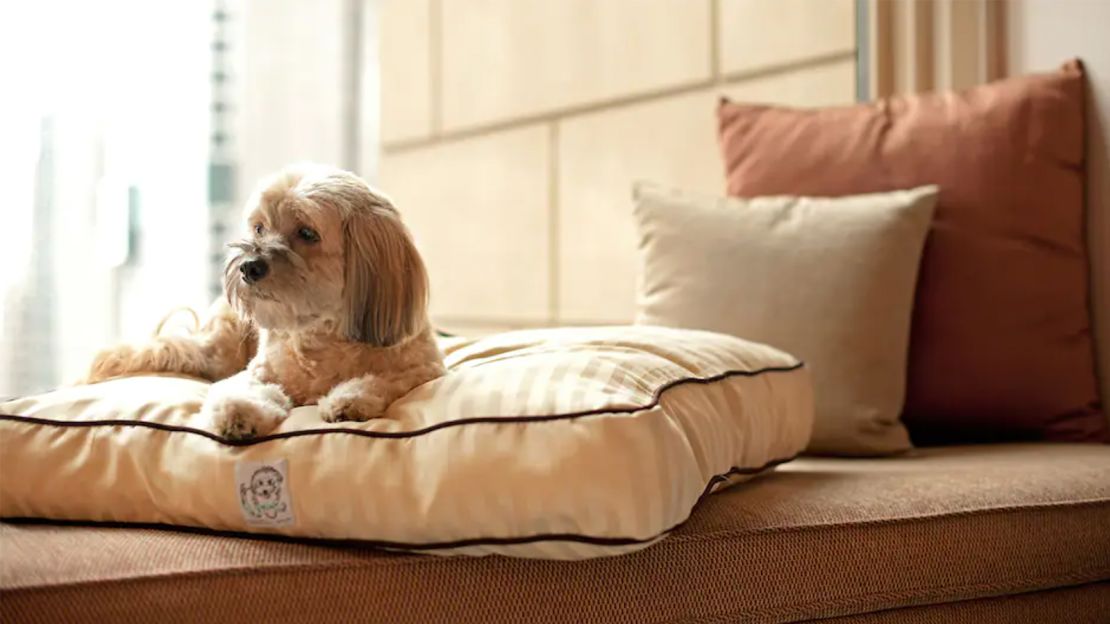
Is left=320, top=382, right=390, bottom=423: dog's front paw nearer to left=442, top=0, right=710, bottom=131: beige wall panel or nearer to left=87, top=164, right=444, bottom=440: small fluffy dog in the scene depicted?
left=87, top=164, right=444, bottom=440: small fluffy dog

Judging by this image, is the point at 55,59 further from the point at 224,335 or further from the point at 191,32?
the point at 224,335

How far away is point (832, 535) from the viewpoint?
1.47 m

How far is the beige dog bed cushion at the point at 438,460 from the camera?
1261 mm

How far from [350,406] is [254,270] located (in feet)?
0.79

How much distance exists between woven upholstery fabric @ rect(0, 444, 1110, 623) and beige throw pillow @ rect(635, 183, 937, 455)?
32 centimetres

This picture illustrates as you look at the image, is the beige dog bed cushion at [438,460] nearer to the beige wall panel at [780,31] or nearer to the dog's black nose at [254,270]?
the dog's black nose at [254,270]

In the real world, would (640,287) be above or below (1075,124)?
below

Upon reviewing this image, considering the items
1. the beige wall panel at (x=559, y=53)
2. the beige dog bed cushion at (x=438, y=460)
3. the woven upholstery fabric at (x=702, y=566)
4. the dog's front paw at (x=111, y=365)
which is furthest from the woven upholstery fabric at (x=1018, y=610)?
the beige wall panel at (x=559, y=53)

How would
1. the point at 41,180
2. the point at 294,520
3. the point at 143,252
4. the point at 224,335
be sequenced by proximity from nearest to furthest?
the point at 294,520
the point at 224,335
the point at 41,180
the point at 143,252

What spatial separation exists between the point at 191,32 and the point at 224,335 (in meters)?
1.81

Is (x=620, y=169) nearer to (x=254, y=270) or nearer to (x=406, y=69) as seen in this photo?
(x=406, y=69)

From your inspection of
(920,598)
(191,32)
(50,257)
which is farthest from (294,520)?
(191,32)

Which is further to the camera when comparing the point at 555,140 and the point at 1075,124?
the point at 555,140

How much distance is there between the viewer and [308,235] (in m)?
1.58
